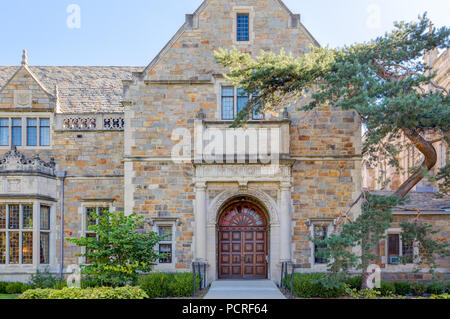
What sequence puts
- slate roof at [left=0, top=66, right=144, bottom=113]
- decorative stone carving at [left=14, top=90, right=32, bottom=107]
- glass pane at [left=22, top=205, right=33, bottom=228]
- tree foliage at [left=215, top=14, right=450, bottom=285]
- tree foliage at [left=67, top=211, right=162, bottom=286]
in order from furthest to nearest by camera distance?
slate roof at [left=0, top=66, right=144, bottom=113] < decorative stone carving at [left=14, top=90, right=32, bottom=107] < glass pane at [left=22, top=205, right=33, bottom=228] < tree foliage at [left=67, top=211, right=162, bottom=286] < tree foliage at [left=215, top=14, right=450, bottom=285]

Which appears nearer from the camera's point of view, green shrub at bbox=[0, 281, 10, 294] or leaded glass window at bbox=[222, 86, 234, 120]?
green shrub at bbox=[0, 281, 10, 294]

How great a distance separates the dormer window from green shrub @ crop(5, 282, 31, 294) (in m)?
12.4

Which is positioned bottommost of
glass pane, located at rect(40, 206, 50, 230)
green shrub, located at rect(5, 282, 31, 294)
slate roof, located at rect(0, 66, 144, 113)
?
green shrub, located at rect(5, 282, 31, 294)

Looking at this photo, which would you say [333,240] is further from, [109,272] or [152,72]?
[152,72]

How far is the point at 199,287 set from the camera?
57.2 ft

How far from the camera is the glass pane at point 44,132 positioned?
2081 cm

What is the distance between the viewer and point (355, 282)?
17.0 m

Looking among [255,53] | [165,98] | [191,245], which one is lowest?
[191,245]

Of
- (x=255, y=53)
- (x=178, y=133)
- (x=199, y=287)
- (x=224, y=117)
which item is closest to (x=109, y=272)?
(x=199, y=287)

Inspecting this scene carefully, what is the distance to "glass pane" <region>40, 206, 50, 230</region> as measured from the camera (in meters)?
19.9

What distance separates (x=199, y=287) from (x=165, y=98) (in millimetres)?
7205

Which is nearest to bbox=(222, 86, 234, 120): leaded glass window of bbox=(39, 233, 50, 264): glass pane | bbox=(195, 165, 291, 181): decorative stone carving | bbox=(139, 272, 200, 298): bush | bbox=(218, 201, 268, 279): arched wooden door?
bbox=(195, 165, 291, 181): decorative stone carving

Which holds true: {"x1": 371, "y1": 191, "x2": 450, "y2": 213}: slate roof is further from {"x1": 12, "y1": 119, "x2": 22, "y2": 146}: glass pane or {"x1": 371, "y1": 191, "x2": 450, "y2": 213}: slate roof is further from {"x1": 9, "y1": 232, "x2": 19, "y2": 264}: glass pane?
{"x1": 12, "y1": 119, "x2": 22, "y2": 146}: glass pane

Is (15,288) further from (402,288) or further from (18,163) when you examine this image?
(402,288)
